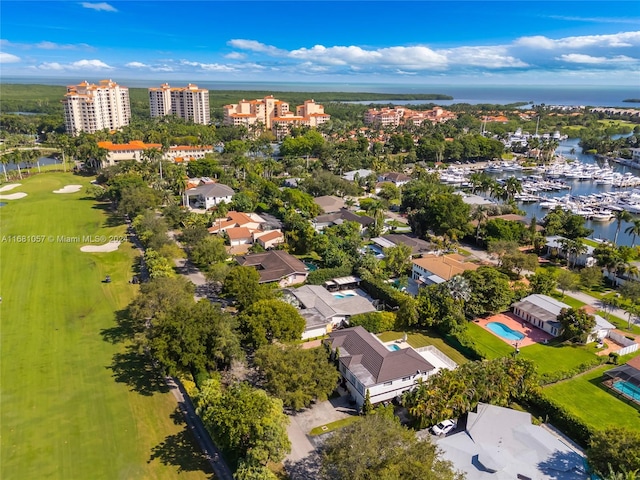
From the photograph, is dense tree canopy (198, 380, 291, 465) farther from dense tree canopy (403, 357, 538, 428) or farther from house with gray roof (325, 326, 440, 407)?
dense tree canopy (403, 357, 538, 428)

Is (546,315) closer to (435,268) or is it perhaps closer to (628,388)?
(628,388)

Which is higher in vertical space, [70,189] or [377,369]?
[70,189]

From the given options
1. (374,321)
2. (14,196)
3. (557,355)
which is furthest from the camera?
(14,196)

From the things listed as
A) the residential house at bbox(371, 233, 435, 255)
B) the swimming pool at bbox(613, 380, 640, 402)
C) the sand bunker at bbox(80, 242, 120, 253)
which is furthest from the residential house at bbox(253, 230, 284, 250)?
the swimming pool at bbox(613, 380, 640, 402)

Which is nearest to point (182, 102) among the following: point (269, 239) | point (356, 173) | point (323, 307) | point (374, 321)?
point (356, 173)

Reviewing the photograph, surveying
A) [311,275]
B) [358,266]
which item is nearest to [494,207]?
[358,266]

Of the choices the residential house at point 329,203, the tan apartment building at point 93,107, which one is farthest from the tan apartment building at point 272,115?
the residential house at point 329,203
